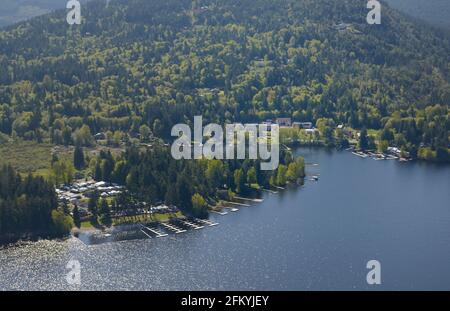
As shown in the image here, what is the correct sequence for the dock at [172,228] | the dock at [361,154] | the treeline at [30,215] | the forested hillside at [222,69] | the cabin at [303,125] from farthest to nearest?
the cabin at [303,125], the forested hillside at [222,69], the dock at [361,154], the dock at [172,228], the treeline at [30,215]

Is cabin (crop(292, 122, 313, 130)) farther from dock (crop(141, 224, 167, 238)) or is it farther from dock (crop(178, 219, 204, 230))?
dock (crop(141, 224, 167, 238))

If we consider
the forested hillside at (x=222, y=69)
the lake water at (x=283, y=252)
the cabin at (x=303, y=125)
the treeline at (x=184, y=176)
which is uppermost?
the forested hillside at (x=222, y=69)

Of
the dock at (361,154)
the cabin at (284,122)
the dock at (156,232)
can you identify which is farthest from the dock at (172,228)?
the cabin at (284,122)

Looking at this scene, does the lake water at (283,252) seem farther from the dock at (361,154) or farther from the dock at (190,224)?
the dock at (361,154)

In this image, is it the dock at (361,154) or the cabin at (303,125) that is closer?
the dock at (361,154)

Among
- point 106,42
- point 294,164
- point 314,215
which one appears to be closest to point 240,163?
point 294,164

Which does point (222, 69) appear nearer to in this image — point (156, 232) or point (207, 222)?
point (207, 222)

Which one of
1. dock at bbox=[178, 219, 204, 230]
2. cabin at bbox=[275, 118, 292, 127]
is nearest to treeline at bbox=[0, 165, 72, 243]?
dock at bbox=[178, 219, 204, 230]
